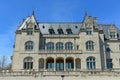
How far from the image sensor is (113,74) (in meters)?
42.7

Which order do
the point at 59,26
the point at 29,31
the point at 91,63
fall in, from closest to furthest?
the point at 91,63, the point at 29,31, the point at 59,26

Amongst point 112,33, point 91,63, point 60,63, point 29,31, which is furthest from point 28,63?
point 112,33

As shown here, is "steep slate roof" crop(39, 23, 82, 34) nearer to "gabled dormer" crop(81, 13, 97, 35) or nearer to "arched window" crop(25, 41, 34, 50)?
"gabled dormer" crop(81, 13, 97, 35)

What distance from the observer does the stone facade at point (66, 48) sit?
51.9 m

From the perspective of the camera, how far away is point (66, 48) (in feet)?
180

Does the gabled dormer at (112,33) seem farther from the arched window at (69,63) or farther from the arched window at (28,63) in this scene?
the arched window at (28,63)

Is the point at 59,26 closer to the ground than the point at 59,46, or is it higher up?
higher up

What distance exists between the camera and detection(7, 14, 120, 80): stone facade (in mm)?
51875

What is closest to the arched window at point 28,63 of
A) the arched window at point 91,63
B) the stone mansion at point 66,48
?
the stone mansion at point 66,48

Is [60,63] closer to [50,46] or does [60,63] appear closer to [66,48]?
[66,48]

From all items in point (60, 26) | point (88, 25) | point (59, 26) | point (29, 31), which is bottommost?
point (29, 31)

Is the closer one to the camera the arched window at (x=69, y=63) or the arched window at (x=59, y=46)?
the arched window at (x=69, y=63)

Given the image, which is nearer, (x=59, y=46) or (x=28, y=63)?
(x=28, y=63)

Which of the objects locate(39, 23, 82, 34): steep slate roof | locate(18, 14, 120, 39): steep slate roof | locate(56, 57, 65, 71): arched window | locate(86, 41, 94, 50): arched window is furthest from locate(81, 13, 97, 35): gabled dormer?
locate(56, 57, 65, 71): arched window
